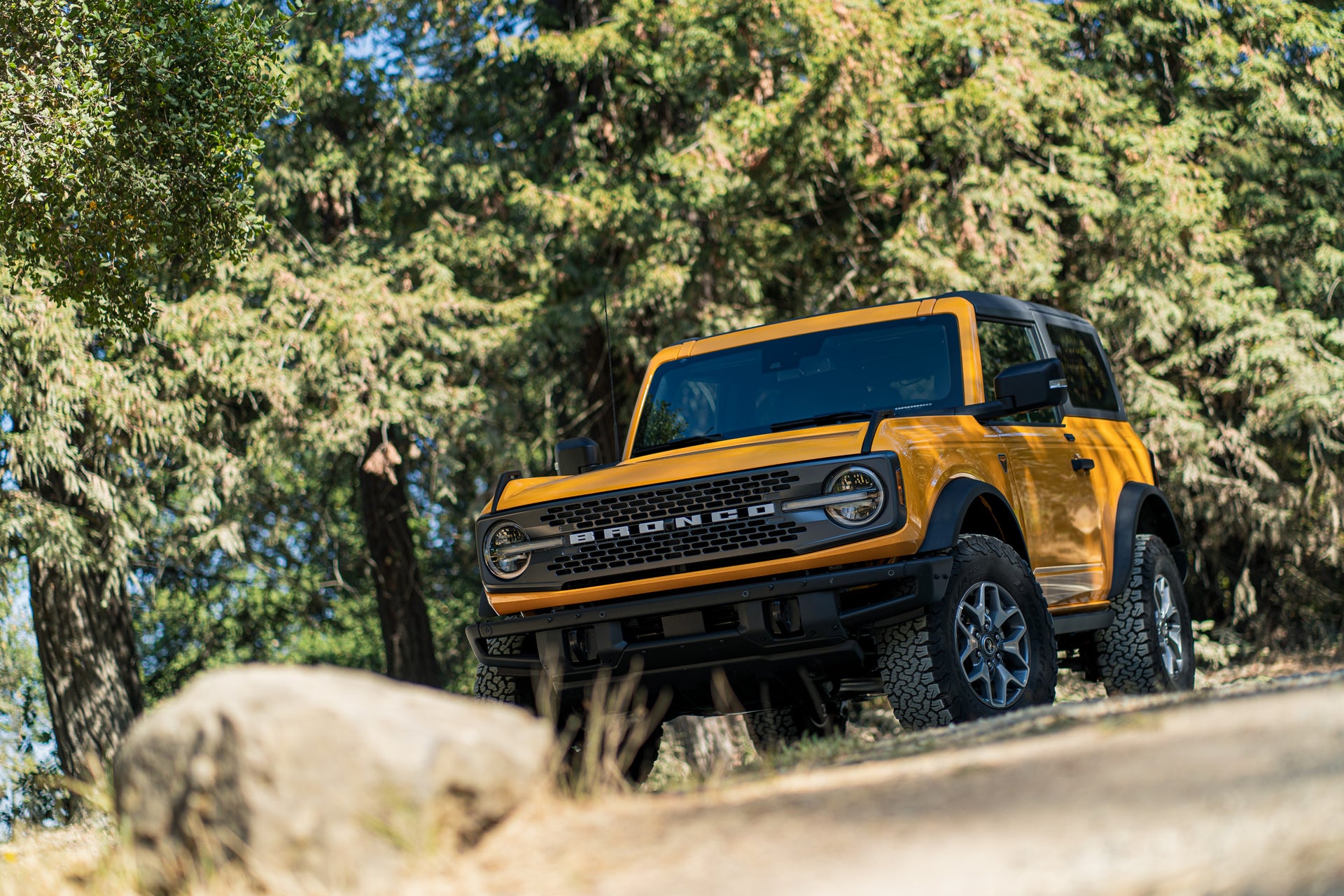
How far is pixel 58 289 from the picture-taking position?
9586 mm

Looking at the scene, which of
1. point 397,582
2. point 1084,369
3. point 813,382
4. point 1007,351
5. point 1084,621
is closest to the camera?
point 813,382

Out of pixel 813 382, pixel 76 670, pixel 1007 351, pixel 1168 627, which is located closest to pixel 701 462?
pixel 813 382

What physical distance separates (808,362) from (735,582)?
5.70 ft

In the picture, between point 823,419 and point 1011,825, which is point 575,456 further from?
point 1011,825

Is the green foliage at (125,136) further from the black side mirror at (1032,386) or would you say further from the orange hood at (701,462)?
the black side mirror at (1032,386)

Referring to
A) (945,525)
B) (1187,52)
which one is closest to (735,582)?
(945,525)

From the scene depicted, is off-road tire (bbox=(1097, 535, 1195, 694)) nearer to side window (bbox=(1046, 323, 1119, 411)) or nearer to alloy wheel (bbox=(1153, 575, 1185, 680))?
alloy wheel (bbox=(1153, 575, 1185, 680))

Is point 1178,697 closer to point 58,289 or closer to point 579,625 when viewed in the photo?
point 579,625

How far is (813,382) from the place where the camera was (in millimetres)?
7191

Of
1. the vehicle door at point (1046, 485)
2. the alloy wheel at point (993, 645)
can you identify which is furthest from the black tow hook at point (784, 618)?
the vehicle door at point (1046, 485)

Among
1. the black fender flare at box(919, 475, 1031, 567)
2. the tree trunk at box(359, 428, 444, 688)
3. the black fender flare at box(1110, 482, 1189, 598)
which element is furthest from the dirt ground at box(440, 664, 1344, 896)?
the tree trunk at box(359, 428, 444, 688)

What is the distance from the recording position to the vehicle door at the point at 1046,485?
6.98m

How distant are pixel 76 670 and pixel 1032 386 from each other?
1063cm

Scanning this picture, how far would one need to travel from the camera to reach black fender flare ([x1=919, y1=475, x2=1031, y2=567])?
19.3 ft
